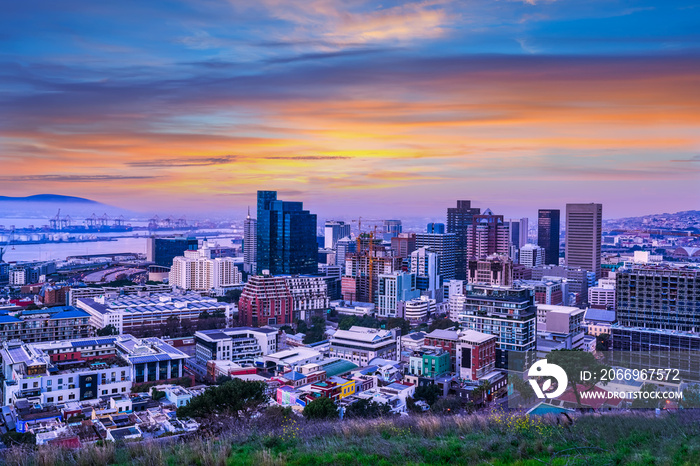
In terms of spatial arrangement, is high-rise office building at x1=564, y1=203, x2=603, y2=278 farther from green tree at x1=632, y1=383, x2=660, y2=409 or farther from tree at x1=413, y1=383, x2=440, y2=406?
green tree at x1=632, y1=383, x2=660, y2=409

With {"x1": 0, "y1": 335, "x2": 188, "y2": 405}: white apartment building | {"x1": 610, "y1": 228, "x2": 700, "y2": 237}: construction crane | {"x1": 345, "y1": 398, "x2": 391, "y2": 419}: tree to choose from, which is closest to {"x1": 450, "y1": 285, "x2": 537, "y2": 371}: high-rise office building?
{"x1": 345, "y1": 398, "x2": 391, "y2": 419}: tree

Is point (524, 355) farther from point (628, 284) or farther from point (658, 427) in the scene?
point (658, 427)

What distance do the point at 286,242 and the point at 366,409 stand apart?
1685cm

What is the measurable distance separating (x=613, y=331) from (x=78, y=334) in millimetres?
10358

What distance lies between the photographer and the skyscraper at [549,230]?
2948cm

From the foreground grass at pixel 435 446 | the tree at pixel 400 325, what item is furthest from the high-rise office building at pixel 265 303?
the foreground grass at pixel 435 446

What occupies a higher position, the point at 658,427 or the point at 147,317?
the point at 658,427

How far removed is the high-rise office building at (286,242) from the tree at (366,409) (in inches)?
641

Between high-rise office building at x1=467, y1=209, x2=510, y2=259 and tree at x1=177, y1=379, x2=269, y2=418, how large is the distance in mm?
19901

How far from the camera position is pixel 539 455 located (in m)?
2.65

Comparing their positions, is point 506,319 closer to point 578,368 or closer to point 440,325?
point 440,325

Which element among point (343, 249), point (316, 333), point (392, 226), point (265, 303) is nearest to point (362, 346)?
point (316, 333)

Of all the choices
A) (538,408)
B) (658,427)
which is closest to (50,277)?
(538,408)

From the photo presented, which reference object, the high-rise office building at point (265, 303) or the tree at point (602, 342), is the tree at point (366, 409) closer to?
the tree at point (602, 342)
